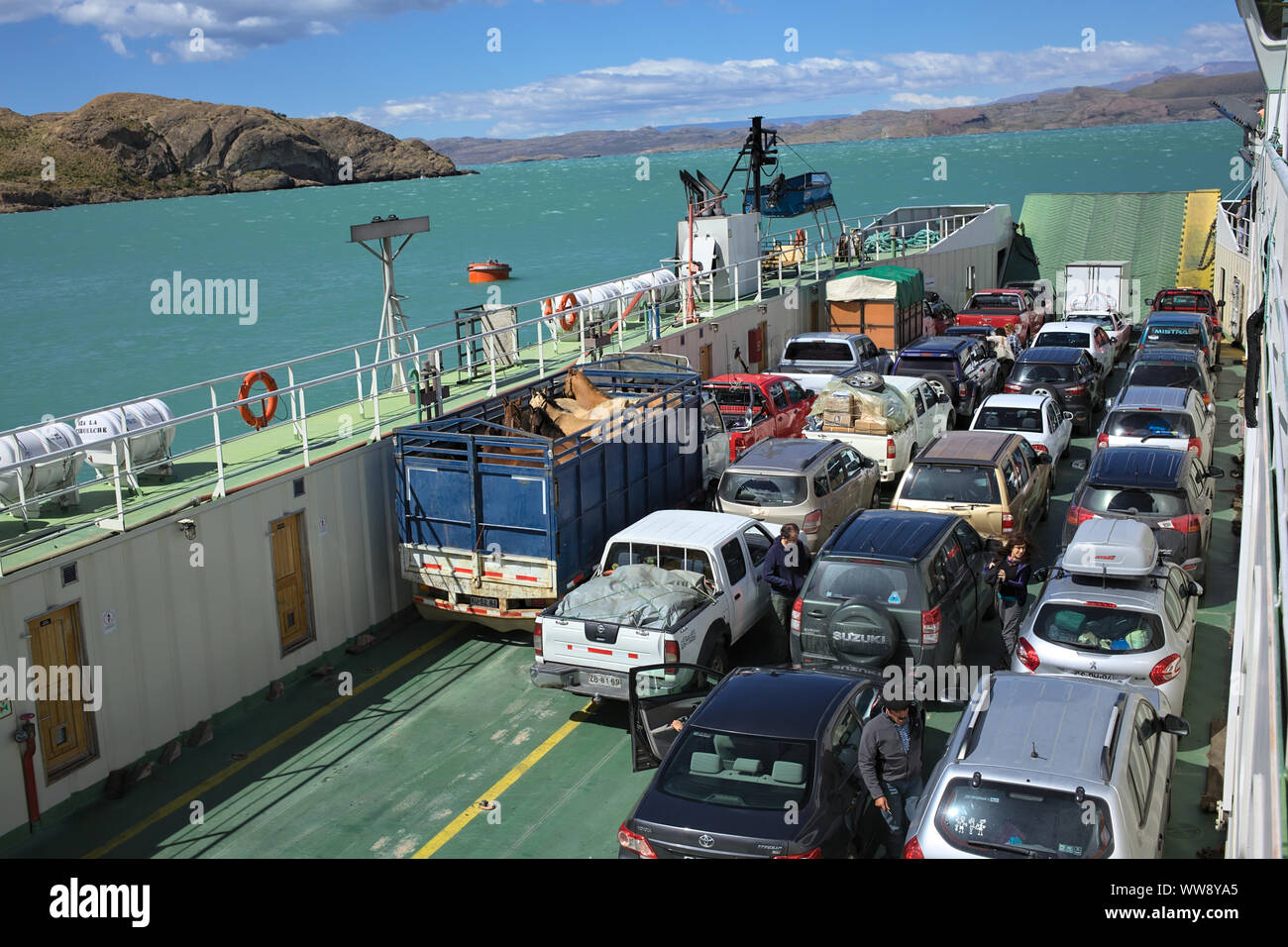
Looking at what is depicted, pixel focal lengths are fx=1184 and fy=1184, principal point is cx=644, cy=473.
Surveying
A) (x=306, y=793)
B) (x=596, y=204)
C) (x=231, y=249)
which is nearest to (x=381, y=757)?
(x=306, y=793)

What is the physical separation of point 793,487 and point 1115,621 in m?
4.95

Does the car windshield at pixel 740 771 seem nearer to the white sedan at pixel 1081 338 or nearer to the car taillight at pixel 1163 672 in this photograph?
the car taillight at pixel 1163 672

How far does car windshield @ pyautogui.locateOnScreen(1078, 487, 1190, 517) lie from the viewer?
13.1 metres

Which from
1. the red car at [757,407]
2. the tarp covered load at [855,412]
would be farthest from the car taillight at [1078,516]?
the red car at [757,407]

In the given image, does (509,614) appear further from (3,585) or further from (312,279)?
(312,279)

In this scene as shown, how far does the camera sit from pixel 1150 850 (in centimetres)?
730

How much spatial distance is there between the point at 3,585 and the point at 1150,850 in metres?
8.52

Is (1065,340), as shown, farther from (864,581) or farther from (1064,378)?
(864,581)

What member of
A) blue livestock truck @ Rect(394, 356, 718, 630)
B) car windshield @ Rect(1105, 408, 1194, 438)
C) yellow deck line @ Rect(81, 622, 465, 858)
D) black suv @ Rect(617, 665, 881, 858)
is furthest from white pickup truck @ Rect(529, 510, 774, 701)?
car windshield @ Rect(1105, 408, 1194, 438)

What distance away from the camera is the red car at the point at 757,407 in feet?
58.6

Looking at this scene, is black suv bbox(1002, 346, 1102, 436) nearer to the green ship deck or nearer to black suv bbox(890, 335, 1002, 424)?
black suv bbox(890, 335, 1002, 424)

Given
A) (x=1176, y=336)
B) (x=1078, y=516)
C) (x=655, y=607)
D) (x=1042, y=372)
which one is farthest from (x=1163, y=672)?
(x=1176, y=336)

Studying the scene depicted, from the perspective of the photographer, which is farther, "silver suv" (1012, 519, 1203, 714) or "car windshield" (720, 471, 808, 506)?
"car windshield" (720, 471, 808, 506)

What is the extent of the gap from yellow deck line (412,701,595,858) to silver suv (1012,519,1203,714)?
4.11 meters
